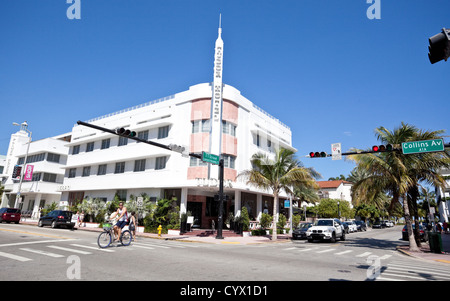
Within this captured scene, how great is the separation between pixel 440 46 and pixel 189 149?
22688mm

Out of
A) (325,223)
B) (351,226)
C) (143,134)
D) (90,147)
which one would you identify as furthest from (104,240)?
(351,226)

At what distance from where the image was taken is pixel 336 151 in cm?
1555

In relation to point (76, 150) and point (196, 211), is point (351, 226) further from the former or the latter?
point (76, 150)

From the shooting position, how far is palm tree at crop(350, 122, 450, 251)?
16781 millimetres

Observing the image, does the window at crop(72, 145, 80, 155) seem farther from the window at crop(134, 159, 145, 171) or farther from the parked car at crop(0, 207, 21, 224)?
the window at crop(134, 159, 145, 171)

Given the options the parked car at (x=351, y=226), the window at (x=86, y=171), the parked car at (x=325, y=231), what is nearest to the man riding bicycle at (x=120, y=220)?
the parked car at (x=325, y=231)

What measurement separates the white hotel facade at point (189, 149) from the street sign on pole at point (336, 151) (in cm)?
771

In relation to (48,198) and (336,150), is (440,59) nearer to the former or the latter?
(336,150)

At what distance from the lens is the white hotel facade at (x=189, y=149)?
26.1 metres

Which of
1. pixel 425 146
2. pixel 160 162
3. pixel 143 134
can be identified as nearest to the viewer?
pixel 425 146
